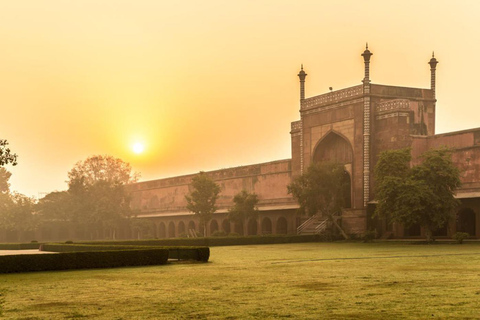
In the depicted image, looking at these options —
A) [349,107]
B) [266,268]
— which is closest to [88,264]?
[266,268]

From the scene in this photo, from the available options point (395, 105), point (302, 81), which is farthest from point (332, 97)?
point (395, 105)

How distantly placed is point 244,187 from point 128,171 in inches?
703

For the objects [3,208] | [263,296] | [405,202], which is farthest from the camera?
[3,208]

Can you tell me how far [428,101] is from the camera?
5319 cm

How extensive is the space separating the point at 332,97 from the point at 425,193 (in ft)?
60.2

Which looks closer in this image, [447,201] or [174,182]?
[447,201]

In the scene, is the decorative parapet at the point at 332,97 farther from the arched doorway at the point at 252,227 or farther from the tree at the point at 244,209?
the arched doorway at the point at 252,227

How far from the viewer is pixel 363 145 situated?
2094 inches

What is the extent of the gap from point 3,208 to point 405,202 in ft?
172

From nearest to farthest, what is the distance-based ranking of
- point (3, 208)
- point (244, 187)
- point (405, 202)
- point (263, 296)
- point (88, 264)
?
point (263, 296)
point (88, 264)
point (405, 202)
point (244, 187)
point (3, 208)

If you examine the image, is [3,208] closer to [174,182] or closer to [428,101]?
[174,182]

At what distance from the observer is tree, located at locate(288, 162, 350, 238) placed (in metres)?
50.8

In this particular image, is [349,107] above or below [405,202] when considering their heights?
above

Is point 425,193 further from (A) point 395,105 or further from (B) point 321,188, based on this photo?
(A) point 395,105
